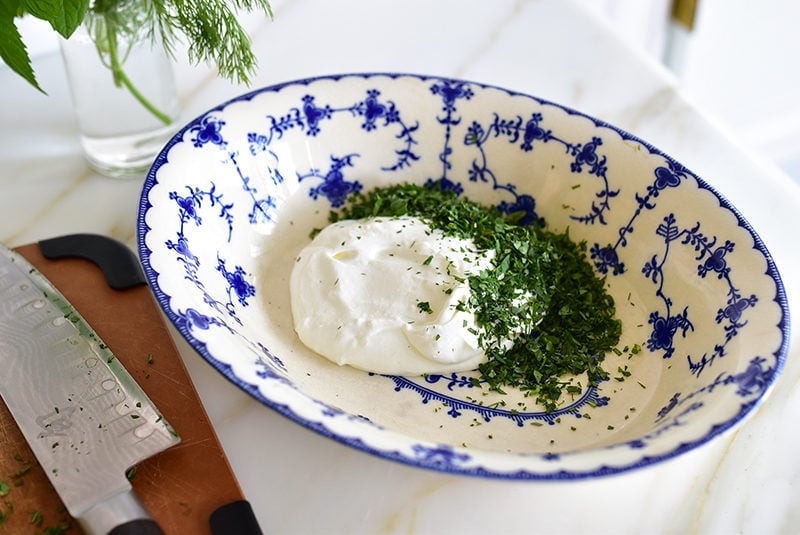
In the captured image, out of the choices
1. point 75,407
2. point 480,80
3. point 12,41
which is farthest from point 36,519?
point 480,80

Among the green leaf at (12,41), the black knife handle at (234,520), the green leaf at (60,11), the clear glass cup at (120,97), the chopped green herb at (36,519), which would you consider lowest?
the chopped green herb at (36,519)

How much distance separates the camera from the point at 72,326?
0.86m

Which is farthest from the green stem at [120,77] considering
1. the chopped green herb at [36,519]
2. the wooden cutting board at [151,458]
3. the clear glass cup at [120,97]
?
the chopped green herb at [36,519]

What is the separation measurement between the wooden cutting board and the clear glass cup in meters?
0.27

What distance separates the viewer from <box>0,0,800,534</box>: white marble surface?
0.76 m

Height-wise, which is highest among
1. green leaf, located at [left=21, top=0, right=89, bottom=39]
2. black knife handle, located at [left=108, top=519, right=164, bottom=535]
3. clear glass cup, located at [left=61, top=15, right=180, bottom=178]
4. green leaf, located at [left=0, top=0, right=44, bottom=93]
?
green leaf, located at [left=21, top=0, right=89, bottom=39]

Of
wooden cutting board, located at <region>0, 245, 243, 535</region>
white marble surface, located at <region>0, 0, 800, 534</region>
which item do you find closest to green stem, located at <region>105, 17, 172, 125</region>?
white marble surface, located at <region>0, 0, 800, 534</region>

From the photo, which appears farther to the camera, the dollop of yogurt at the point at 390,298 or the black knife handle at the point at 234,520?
the dollop of yogurt at the point at 390,298

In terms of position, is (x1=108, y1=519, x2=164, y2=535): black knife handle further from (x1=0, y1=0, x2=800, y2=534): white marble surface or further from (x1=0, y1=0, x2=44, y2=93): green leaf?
(x1=0, y1=0, x2=44, y2=93): green leaf

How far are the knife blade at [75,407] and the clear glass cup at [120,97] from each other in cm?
28

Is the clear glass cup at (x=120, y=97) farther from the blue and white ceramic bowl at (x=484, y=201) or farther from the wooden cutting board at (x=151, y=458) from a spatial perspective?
the wooden cutting board at (x=151, y=458)

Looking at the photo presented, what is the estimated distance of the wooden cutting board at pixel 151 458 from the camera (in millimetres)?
722

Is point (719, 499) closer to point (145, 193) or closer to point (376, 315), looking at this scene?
point (376, 315)

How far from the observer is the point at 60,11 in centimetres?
80
